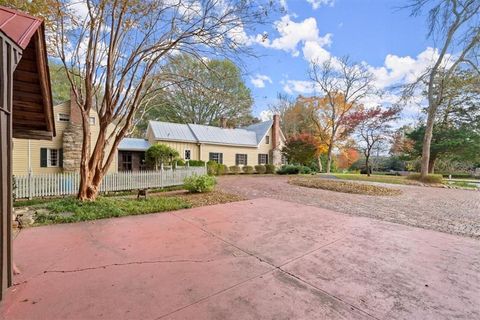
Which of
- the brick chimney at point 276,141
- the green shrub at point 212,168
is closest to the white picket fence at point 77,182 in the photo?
the green shrub at point 212,168

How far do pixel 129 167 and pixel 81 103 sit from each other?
33.7 feet

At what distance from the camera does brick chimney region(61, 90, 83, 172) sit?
536 inches

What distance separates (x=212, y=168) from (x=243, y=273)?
53.0 ft

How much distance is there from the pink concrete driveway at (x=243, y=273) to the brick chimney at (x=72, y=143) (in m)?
10.8

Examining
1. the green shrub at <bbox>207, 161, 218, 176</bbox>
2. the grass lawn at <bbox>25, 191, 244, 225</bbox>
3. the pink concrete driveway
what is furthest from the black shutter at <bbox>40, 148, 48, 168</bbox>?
the pink concrete driveway

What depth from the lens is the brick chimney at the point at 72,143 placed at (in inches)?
536

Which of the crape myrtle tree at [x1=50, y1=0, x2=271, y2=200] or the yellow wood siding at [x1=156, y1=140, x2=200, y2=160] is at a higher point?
the crape myrtle tree at [x1=50, y1=0, x2=271, y2=200]

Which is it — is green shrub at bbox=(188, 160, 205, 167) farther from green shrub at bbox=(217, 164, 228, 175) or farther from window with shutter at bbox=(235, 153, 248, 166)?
window with shutter at bbox=(235, 153, 248, 166)

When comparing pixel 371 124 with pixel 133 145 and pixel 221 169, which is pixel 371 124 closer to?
pixel 221 169

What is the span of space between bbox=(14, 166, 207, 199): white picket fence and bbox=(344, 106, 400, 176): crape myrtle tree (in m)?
17.8

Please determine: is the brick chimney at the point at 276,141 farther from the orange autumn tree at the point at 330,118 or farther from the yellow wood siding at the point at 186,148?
the yellow wood siding at the point at 186,148

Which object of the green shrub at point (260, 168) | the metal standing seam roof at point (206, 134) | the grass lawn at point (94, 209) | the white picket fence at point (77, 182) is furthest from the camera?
the green shrub at point (260, 168)

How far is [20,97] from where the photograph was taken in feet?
13.0

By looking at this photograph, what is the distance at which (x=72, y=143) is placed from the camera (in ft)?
45.1
